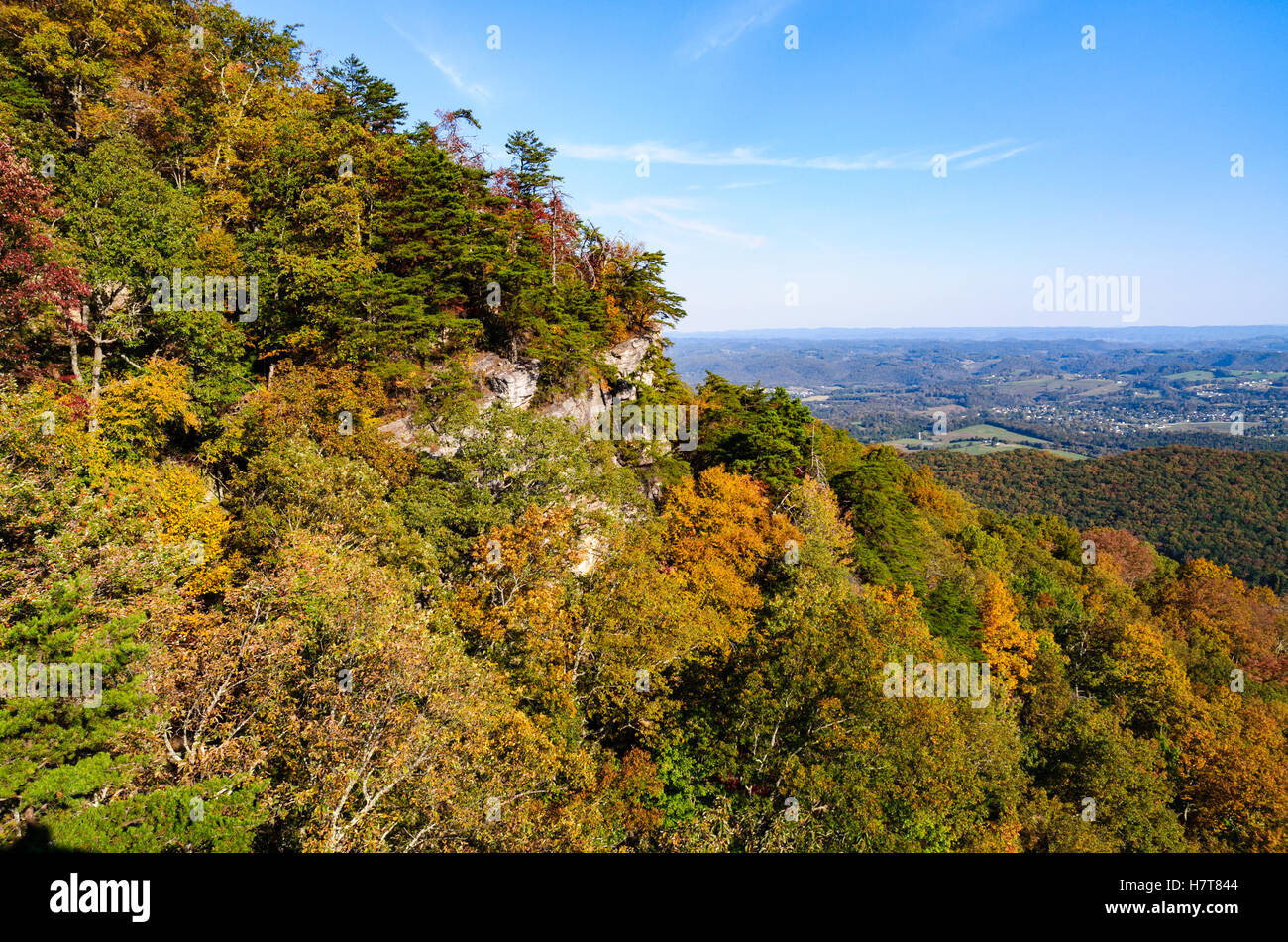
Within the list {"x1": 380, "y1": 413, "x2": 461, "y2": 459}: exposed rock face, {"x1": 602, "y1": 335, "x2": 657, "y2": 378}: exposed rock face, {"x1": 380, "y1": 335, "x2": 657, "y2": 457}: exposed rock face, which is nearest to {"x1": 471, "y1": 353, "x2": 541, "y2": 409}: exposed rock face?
{"x1": 380, "y1": 335, "x2": 657, "y2": 457}: exposed rock face

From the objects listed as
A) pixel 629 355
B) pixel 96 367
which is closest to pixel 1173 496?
pixel 629 355

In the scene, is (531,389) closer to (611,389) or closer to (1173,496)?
(611,389)

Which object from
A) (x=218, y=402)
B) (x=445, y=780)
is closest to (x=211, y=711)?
(x=445, y=780)

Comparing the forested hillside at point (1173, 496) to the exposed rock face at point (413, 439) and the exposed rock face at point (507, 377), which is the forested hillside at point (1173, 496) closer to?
the exposed rock face at point (507, 377)

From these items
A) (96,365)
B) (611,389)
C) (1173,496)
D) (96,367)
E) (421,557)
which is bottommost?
(1173,496)

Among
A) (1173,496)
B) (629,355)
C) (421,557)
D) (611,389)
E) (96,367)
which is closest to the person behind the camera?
(421,557)

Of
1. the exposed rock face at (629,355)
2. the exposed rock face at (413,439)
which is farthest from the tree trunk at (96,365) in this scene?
the exposed rock face at (629,355)
